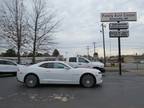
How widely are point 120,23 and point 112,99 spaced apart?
17173mm

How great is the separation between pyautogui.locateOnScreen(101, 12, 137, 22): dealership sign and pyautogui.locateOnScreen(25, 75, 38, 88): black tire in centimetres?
1425

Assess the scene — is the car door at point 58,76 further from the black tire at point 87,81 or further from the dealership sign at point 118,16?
the dealership sign at point 118,16

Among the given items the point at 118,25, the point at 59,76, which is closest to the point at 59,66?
the point at 59,76

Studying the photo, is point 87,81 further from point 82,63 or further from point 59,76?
point 82,63

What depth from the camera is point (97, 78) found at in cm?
1557

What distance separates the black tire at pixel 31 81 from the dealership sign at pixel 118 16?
46.8 feet

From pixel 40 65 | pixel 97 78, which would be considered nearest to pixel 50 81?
pixel 40 65

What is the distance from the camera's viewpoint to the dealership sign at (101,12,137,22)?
91.3ft

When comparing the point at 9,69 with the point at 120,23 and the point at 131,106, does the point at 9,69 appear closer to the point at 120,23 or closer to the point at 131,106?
the point at 120,23

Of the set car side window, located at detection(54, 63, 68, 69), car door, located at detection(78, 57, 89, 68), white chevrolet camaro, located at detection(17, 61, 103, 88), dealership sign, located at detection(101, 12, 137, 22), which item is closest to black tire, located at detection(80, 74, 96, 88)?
white chevrolet camaro, located at detection(17, 61, 103, 88)

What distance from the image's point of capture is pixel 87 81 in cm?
1550

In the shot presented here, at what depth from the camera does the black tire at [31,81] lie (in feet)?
50.6

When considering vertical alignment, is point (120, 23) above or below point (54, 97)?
above

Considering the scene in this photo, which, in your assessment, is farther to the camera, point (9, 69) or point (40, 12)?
point (40, 12)
